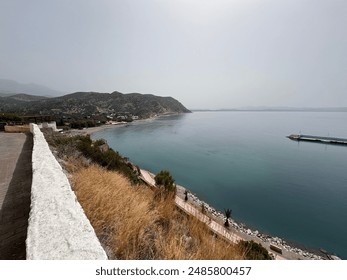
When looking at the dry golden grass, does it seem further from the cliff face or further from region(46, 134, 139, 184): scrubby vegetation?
the cliff face

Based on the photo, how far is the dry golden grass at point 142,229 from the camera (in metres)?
2.07

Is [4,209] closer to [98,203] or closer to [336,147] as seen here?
[98,203]

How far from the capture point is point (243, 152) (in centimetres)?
4728

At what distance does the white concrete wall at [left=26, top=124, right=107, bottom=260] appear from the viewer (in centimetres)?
134

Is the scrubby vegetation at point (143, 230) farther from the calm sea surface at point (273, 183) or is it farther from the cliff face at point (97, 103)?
the cliff face at point (97, 103)

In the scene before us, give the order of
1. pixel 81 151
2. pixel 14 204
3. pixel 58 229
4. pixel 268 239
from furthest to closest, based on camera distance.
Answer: pixel 268 239 < pixel 81 151 < pixel 14 204 < pixel 58 229

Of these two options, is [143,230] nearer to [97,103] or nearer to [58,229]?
[58,229]

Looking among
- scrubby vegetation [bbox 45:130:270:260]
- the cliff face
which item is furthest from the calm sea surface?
the cliff face

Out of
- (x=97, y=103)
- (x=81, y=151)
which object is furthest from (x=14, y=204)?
(x=97, y=103)

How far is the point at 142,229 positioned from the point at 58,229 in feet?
3.65

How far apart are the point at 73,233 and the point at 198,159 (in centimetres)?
4024

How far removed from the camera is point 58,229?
1563 mm

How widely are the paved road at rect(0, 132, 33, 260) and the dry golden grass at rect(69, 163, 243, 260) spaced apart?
26.6 inches
